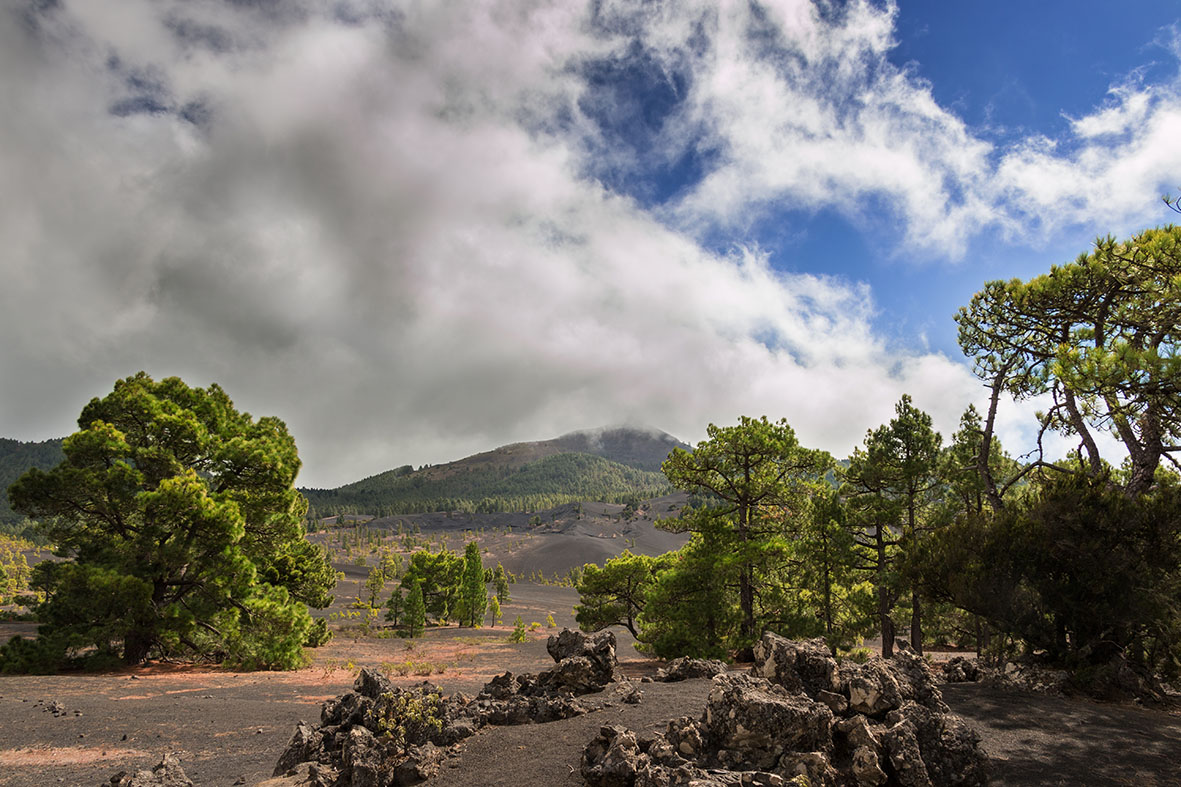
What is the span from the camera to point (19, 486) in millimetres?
17719

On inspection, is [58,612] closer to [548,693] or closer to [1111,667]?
[548,693]

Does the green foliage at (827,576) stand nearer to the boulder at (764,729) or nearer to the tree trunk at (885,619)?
the tree trunk at (885,619)

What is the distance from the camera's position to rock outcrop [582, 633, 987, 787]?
6332mm

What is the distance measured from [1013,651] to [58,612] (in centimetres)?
2843

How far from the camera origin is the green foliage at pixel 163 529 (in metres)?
18.0

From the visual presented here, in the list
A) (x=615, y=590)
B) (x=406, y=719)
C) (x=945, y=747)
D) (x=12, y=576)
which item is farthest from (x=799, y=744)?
(x=12, y=576)

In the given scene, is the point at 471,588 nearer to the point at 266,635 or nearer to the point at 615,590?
the point at 615,590

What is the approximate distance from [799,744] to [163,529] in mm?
21658

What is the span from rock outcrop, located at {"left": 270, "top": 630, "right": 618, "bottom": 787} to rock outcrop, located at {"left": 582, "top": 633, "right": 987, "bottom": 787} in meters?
2.63

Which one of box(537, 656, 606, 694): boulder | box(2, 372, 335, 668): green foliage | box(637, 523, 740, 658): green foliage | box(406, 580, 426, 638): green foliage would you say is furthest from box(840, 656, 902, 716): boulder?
box(406, 580, 426, 638): green foliage

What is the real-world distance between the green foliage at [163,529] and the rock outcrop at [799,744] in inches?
703

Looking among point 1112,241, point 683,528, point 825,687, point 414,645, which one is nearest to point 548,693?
point 825,687

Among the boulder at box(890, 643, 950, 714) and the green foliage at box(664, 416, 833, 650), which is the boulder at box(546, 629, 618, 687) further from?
the green foliage at box(664, 416, 833, 650)

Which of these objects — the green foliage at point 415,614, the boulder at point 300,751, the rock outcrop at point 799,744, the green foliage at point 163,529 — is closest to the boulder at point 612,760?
the rock outcrop at point 799,744
